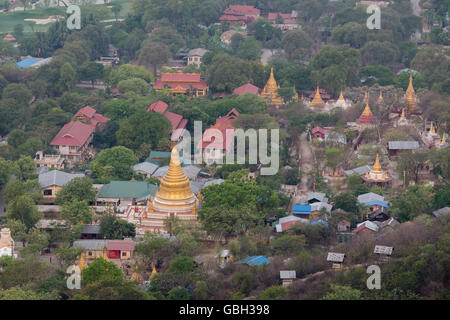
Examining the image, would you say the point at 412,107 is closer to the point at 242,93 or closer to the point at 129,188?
the point at 242,93

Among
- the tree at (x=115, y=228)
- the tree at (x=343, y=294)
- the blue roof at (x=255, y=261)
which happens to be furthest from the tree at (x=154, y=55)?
the tree at (x=343, y=294)

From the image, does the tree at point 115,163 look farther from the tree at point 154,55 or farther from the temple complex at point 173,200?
the tree at point 154,55

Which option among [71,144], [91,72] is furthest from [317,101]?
[71,144]

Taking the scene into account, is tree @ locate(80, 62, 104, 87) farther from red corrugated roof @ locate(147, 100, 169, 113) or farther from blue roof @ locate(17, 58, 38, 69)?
red corrugated roof @ locate(147, 100, 169, 113)

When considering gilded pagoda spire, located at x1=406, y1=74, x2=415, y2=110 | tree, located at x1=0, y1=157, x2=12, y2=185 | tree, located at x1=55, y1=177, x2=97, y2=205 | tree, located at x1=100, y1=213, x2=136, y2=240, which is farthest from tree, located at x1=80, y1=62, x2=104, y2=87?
tree, located at x1=100, y1=213, x2=136, y2=240

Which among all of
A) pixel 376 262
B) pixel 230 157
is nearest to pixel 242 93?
pixel 230 157

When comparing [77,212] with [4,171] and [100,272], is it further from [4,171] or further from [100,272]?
[100,272]
